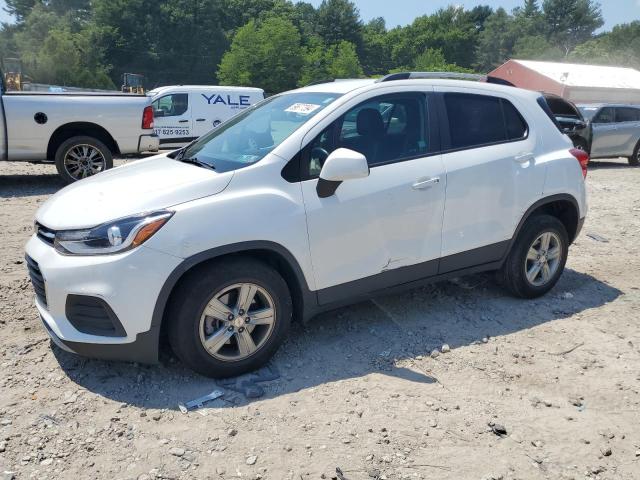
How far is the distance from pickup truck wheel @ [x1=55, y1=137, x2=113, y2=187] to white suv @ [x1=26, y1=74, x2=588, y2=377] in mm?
5493

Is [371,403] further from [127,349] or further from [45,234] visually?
[45,234]

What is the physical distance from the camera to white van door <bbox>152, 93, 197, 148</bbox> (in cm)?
1403

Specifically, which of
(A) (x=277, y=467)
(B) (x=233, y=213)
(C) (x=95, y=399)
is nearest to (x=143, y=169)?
(B) (x=233, y=213)

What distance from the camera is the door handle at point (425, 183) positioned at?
12.3 feet

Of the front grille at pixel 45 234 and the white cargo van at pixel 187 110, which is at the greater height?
the white cargo van at pixel 187 110

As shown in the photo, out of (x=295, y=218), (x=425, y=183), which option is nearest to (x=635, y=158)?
(x=425, y=183)

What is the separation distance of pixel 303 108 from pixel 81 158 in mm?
6592

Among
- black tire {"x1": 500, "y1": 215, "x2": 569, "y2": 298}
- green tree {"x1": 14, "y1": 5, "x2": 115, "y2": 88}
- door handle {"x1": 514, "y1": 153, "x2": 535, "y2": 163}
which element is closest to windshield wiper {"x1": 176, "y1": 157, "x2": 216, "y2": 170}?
door handle {"x1": 514, "y1": 153, "x2": 535, "y2": 163}

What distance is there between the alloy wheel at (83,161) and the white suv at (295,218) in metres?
5.57

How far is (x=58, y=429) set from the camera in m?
2.88

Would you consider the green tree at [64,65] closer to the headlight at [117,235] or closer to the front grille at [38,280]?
the front grille at [38,280]

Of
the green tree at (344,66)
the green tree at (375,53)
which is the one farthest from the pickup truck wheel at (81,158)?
the green tree at (375,53)

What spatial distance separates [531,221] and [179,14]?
8325cm

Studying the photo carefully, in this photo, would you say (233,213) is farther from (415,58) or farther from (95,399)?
(415,58)
